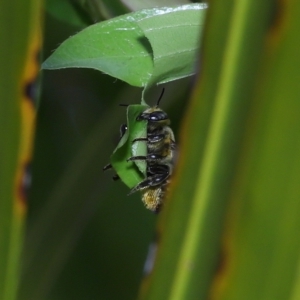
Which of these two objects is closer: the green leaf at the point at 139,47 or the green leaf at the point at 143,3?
the green leaf at the point at 139,47

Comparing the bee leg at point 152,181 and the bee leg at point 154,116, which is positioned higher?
the bee leg at point 154,116

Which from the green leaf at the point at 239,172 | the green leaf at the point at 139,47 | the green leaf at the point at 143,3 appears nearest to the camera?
the green leaf at the point at 239,172

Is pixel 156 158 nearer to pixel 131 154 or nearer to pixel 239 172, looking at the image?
pixel 131 154

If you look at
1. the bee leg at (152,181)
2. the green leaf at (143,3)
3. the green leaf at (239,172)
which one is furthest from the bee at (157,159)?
the green leaf at (239,172)

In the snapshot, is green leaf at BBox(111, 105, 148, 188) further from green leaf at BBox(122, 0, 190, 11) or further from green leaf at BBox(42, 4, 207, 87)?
green leaf at BBox(122, 0, 190, 11)

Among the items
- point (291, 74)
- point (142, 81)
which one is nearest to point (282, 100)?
point (291, 74)

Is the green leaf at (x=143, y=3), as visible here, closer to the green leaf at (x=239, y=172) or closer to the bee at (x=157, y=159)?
the bee at (x=157, y=159)

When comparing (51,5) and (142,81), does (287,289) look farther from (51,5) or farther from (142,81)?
(51,5)

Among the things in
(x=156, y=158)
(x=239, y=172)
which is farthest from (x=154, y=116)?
(x=239, y=172)

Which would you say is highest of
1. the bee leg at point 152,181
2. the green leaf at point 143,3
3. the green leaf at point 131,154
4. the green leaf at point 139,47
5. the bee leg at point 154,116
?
the green leaf at point 143,3
